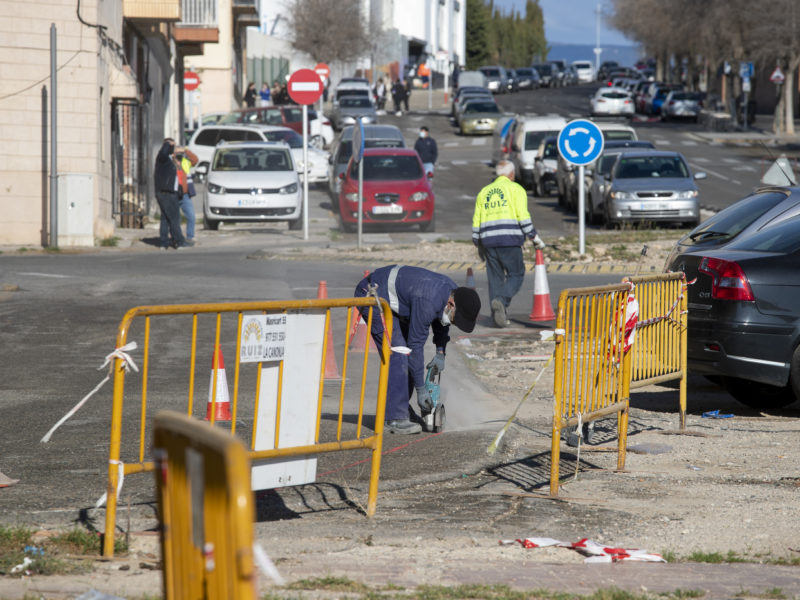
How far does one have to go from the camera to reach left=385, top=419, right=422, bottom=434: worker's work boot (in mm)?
8008

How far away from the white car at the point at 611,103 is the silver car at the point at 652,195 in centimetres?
3649

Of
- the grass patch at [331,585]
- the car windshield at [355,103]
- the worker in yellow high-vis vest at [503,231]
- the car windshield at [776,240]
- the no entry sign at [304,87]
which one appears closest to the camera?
the grass patch at [331,585]

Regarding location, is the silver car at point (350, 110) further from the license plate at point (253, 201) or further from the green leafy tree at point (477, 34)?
the green leafy tree at point (477, 34)

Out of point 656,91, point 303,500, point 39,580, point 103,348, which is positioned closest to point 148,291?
point 103,348

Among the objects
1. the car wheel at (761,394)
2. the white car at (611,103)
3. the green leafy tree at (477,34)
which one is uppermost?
the green leafy tree at (477,34)

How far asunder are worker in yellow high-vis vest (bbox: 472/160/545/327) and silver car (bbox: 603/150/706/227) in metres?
11.8

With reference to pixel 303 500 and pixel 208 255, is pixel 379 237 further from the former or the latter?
pixel 303 500

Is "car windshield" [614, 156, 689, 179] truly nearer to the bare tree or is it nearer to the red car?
the red car

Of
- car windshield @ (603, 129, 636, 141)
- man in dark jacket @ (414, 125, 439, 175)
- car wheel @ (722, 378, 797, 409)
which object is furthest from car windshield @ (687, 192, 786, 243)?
car windshield @ (603, 129, 636, 141)

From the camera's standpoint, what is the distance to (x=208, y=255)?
67.8 ft

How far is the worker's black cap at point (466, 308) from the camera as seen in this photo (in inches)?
289

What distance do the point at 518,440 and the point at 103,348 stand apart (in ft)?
17.4

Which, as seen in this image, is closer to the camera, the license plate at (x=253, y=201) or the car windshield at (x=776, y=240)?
the car windshield at (x=776, y=240)

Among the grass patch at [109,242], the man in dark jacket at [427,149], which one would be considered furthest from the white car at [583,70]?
the grass patch at [109,242]
